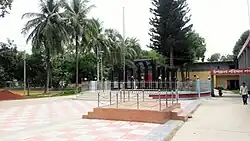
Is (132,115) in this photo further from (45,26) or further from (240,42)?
(240,42)

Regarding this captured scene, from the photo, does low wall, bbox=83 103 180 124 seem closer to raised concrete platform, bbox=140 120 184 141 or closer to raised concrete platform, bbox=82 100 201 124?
raised concrete platform, bbox=82 100 201 124

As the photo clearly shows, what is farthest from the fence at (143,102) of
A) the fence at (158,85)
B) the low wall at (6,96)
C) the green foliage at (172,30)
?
the green foliage at (172,30)

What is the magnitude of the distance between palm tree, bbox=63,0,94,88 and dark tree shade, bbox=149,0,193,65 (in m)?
9.70

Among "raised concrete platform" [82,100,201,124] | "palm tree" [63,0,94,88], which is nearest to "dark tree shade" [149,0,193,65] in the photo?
"palm tree" [63,0,94,88]

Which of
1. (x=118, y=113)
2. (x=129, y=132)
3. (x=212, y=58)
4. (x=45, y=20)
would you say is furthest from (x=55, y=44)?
(x=212, y=58)

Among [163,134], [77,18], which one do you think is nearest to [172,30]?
[77,18]

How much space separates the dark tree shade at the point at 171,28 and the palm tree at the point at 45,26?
519 inches

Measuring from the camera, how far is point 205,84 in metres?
24.4

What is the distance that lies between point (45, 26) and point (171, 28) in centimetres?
1552

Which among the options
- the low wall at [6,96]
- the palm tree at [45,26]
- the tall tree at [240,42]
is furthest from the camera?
the tall tree at [240,42]

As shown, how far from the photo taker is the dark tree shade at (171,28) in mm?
33812

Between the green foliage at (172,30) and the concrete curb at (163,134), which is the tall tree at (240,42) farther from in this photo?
the concrete curb at (163,134)

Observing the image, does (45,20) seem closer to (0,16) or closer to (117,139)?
(0,16)

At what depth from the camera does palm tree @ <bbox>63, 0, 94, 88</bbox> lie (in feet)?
88.9
